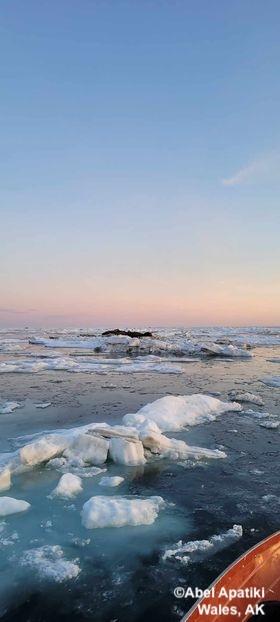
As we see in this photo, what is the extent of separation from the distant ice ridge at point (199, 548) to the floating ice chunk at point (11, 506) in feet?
5.22

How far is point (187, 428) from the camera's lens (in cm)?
745

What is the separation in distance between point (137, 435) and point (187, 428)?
1940 millimetres

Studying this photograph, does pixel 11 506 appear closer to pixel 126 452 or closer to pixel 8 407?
pixel 126 452

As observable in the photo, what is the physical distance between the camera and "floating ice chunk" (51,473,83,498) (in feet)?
14.2

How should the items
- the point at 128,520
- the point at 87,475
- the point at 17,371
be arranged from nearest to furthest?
the point at 128,520 → the point at 87,475 → the point at 17,371

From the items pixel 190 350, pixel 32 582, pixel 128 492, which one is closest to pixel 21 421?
pixel 128 492

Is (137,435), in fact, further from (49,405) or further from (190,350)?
(190,350)

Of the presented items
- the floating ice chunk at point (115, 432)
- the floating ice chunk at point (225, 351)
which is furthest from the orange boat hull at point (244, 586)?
the floating ice chunk at point (225, 351)

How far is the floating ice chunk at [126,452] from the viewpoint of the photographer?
539cm

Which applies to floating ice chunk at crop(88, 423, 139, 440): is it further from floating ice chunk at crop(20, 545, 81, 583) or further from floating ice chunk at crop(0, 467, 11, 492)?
floating ice chunk at crop(20, 545, 81, 583)

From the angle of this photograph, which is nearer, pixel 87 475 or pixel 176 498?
pixel 176 498

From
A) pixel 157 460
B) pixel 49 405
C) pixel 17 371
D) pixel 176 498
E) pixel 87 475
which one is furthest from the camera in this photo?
pixel 17 371

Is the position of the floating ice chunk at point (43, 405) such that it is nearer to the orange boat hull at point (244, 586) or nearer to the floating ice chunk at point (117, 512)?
the floating ice chunk at point (117, 512)

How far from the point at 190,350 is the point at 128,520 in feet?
71.5
